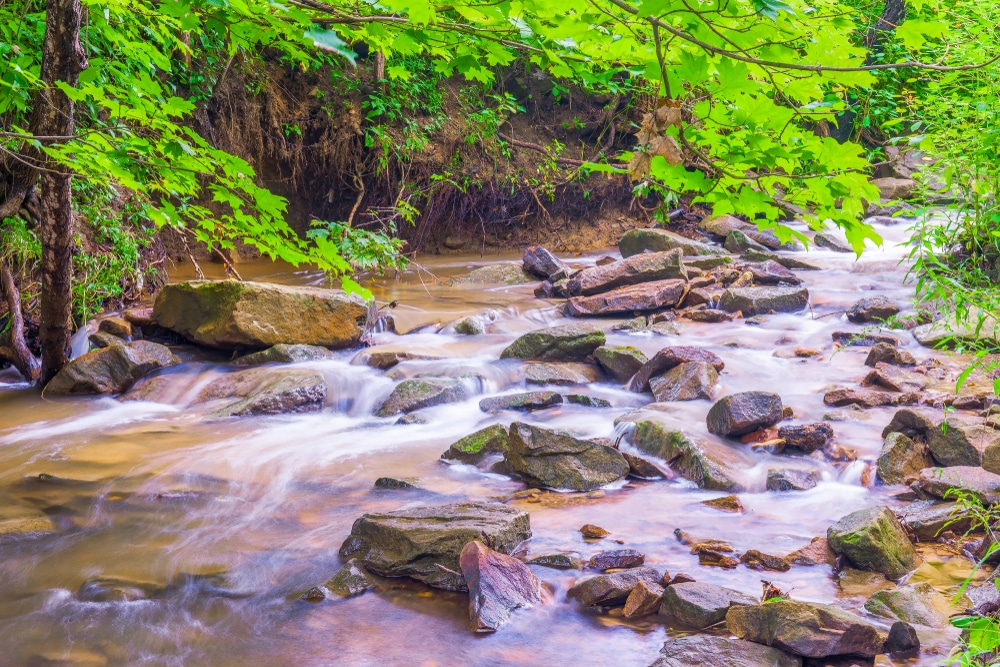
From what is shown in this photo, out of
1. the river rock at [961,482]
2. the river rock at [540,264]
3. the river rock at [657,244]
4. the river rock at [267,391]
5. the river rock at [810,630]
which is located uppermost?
the river rock at [657,244]

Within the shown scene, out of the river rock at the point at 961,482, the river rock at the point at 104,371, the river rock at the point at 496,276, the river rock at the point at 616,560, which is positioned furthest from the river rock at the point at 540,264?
the river rock at the point at 616,560

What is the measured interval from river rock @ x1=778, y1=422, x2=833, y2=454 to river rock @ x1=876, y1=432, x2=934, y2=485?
45 cm

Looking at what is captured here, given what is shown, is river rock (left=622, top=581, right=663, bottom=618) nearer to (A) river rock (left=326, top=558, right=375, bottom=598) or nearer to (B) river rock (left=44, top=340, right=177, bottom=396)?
(A) river rock (left=326, top=558, right=375, bottom=598)

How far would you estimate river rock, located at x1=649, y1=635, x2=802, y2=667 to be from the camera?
9.34 ft

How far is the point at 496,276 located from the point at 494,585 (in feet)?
30.1

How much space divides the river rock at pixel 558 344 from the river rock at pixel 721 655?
493cm

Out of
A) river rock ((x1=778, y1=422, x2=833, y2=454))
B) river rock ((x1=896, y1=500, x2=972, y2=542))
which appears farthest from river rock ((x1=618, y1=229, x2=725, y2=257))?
river rock ((x1=896, y1=500, x2=972, y2=542))

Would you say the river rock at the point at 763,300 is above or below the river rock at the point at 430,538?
above

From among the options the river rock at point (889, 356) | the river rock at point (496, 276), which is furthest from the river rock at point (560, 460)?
the river rock at point (496, 276)

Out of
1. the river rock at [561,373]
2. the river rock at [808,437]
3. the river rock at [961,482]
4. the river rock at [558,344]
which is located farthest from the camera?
the river rock at [558,344]

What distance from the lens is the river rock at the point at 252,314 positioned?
7.94 m

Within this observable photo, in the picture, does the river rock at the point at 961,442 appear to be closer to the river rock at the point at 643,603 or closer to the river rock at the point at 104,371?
the river rock at the point at 643,603

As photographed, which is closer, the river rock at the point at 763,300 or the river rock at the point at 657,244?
the river rock at the point at 763,300

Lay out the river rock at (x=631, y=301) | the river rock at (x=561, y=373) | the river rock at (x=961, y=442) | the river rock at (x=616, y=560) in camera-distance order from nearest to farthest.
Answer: the river rock at (x=616, y=560)
the river rock at (x=961, y=442)
the river rock at (x=561, y=373)
the river rock at (x=631, y=301)
